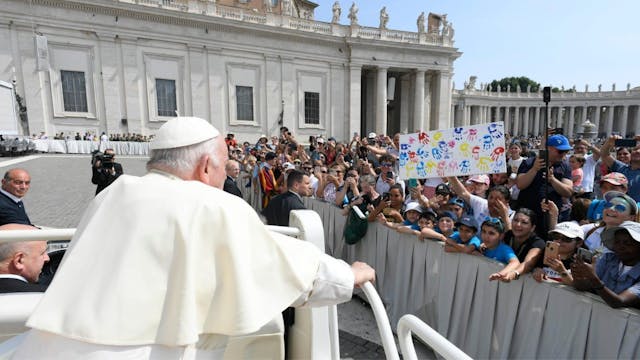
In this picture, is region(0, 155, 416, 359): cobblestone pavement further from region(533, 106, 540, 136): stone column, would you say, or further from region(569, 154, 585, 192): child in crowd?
region(533, 106, 540, 136): stone column

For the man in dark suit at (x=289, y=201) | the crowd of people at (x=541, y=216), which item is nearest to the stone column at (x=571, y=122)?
the crowd of people at (x=541, y=216)

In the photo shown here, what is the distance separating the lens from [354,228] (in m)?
5.35

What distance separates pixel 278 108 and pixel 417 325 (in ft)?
100

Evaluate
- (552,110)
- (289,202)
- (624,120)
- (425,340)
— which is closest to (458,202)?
(289,202)

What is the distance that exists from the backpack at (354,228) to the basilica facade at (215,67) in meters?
17.0

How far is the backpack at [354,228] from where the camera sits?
5289 millimetres

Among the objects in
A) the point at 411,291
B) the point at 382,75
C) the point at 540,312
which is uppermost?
the point at 382,75

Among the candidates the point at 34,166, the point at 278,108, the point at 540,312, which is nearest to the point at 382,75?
the point at 278,108

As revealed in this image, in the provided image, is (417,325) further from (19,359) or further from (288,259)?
(19,359)

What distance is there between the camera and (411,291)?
4.48 meters

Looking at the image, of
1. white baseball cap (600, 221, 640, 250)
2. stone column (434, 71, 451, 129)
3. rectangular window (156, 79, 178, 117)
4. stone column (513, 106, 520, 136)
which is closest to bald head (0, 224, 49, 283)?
white baseball cap (600, 221, 640, 250)

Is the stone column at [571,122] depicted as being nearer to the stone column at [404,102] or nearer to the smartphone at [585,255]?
the stone column at [404,102]

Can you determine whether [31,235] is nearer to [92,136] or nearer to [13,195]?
[13,195]

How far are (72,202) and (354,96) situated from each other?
90.1 feet
